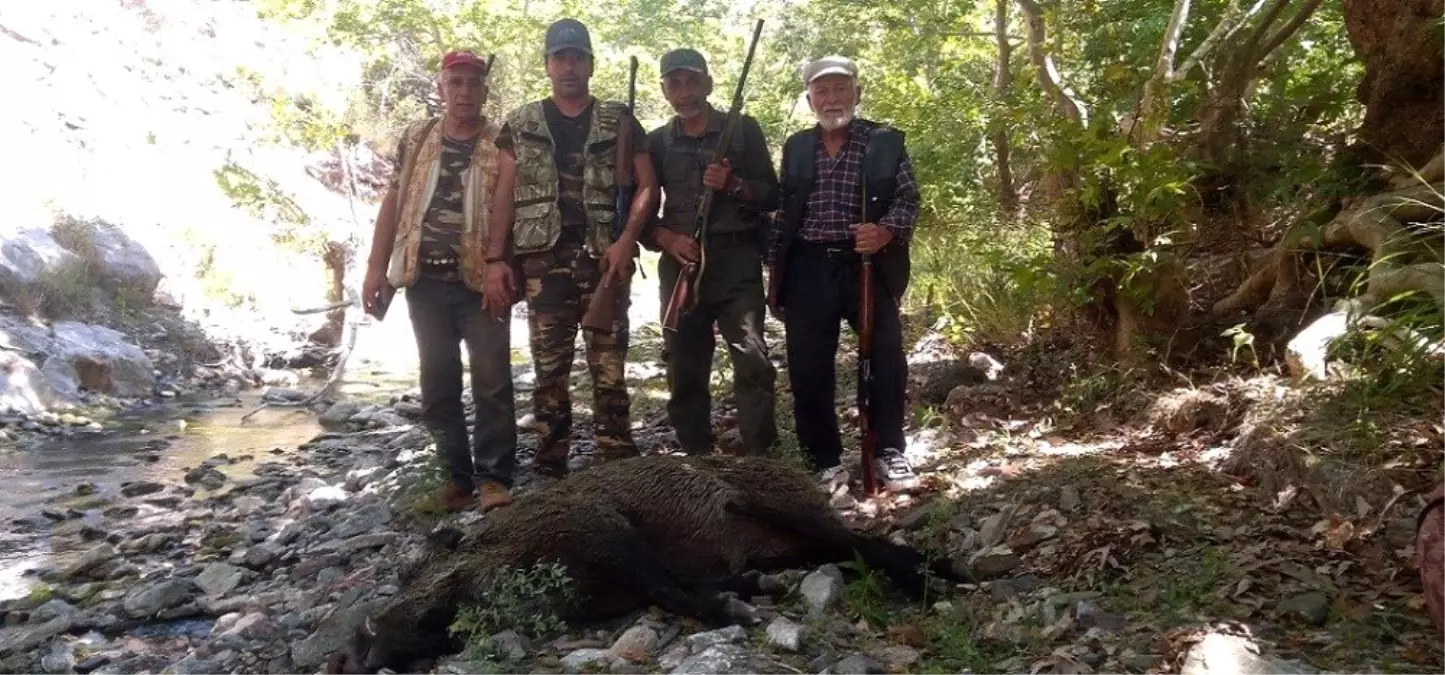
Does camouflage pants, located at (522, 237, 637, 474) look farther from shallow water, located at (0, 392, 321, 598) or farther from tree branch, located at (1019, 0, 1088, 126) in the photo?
tree branch, located at (1019, 0, 1088, 126)

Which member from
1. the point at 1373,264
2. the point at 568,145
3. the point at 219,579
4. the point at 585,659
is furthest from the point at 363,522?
the point at 1373,264

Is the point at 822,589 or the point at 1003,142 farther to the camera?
the point at 1003,142

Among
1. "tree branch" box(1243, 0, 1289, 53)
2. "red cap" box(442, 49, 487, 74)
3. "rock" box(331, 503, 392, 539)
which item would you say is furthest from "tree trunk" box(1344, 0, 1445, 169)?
"rock" box(331, 503, 392, 539)

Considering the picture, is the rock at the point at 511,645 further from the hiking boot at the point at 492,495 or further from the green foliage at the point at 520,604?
the hiking boot at the point at 492,495

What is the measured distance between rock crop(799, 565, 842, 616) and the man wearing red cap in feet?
7.10

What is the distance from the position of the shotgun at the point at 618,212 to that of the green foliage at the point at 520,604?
1.96 m

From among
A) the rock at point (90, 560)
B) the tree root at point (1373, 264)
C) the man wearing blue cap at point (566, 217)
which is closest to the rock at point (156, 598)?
the rock at point (90, 560)

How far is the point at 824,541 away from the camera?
4336mm

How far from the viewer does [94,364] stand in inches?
483

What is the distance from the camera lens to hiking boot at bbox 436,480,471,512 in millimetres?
5883

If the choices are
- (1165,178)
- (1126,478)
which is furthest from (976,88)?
(1126,478)

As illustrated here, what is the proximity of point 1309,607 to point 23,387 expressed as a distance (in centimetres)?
1222

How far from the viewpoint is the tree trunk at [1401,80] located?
5.48 m

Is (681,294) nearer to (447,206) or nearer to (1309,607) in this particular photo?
(447,206)
